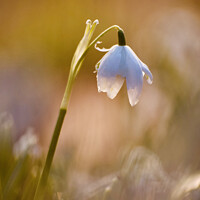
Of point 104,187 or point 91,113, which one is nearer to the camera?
point 104,187

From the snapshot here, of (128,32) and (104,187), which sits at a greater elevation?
(128,32)

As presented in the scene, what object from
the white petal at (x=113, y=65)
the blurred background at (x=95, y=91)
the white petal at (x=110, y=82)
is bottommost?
the blurred background at (x=95, y=91)

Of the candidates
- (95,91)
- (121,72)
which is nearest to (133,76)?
(121,72)

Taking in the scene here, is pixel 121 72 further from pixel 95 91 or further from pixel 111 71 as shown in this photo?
pixel 95 91

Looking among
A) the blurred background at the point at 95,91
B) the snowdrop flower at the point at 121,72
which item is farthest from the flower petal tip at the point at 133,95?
the blurred background at the point at 95,91

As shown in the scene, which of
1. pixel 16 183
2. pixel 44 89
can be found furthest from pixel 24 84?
pixel 16 183

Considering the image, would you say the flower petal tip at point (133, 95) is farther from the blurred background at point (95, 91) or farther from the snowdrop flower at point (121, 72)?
the blurred background at point (95, 91)

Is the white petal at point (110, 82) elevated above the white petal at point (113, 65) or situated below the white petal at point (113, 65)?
below

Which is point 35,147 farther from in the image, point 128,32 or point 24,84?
point 128,32

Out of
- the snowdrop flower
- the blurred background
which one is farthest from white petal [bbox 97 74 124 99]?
the blurred background
